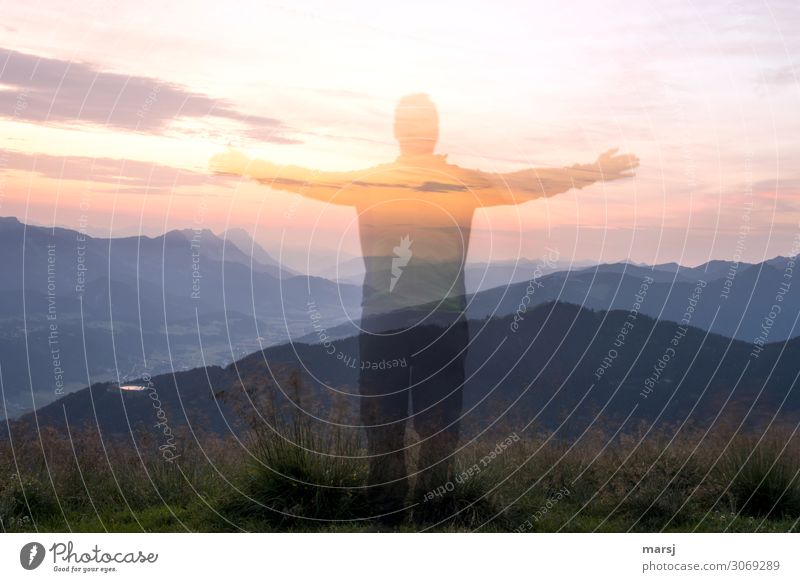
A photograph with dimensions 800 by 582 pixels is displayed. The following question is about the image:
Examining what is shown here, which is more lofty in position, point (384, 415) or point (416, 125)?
point (416, 125)

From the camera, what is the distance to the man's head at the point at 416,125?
36.7 ft

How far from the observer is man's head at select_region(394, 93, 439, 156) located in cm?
1119

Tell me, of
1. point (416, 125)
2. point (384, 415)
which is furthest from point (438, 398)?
point (416, 125)

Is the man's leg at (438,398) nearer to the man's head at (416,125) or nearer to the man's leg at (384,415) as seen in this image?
the man's leg at (384,415)

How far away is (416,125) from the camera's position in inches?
441

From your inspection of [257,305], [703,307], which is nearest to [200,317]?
[257,305]

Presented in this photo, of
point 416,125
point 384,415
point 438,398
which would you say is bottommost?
point 384,415

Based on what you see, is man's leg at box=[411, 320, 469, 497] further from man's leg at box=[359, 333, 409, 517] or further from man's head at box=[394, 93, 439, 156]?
man's head at box=[394, 93, 439, 156]

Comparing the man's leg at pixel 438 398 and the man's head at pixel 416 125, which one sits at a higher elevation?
the man's head at pixel 416 125

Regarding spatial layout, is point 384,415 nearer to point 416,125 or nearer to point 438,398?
point 438,398

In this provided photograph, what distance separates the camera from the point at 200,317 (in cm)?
1224

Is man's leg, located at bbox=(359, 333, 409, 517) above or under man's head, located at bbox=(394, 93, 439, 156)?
under
